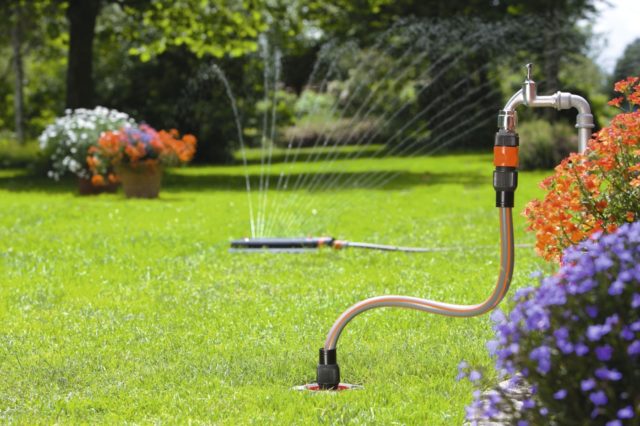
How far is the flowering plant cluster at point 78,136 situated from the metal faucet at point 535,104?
1175 cm

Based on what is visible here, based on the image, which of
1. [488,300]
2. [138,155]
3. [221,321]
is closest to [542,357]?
[488,300]

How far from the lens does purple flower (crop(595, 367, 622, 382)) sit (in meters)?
2.43

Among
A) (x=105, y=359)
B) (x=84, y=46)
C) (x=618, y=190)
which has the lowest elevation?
(x=105, y=359)

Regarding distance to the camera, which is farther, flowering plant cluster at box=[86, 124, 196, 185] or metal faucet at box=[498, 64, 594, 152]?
flowering plant cluster at box=[86, 124, 196, 185]

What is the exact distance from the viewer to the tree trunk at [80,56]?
21234mm

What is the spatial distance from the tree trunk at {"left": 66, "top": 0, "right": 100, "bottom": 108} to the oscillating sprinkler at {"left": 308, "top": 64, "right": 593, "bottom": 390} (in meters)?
17.7

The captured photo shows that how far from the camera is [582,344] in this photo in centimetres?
253

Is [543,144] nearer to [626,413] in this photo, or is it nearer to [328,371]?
[328,371]

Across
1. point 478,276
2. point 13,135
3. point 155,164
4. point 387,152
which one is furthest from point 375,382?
point 13,135

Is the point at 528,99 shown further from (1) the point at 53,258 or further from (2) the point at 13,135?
(2) the point at 13,135

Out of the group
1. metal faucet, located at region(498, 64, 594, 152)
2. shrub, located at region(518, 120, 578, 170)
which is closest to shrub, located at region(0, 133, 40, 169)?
shrub, located at region(518, 120, 578, 170)

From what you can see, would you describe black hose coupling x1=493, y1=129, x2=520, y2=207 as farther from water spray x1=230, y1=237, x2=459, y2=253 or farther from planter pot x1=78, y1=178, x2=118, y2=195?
planter pot x1=78, y1=178, x2=118, y2=195

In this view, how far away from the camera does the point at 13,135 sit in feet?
129

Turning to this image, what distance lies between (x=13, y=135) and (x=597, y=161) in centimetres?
3755
